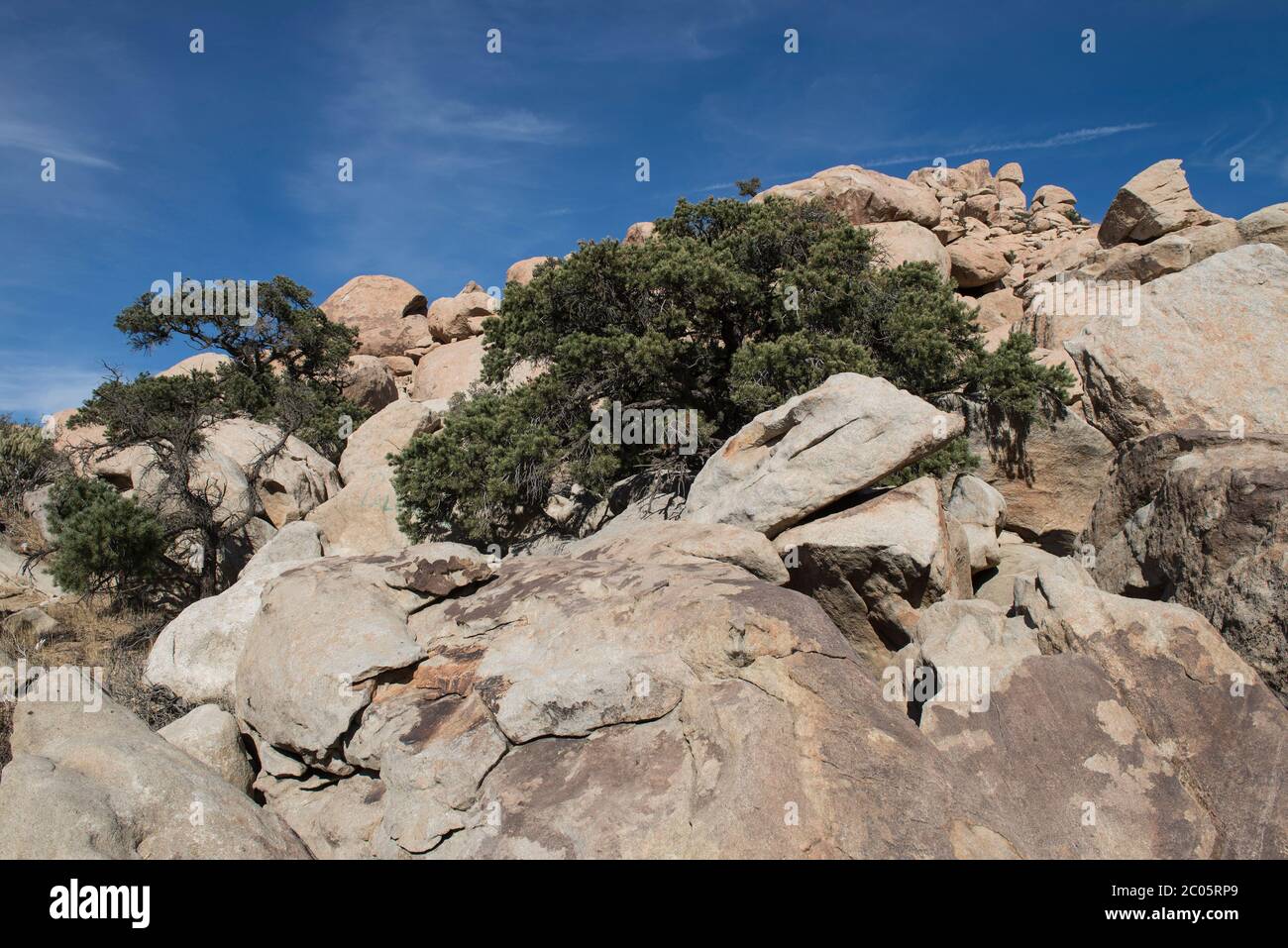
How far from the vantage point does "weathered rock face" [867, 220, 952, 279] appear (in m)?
22.5

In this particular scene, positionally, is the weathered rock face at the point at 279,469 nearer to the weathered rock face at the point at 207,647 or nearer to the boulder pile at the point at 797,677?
the weathered rock face at the point at 207,647

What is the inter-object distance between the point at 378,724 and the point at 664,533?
10.2 ft

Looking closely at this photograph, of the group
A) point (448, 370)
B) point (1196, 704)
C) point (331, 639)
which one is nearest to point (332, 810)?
point (331, 639)

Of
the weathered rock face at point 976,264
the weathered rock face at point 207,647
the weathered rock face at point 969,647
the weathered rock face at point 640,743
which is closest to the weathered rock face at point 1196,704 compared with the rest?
the weathered rock face at point 969,647

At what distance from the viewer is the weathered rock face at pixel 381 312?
100 ft

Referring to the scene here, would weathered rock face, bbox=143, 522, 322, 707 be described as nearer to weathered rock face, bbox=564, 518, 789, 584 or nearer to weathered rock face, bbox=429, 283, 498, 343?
weathered rock face, bbox=564, 518, 789, 584

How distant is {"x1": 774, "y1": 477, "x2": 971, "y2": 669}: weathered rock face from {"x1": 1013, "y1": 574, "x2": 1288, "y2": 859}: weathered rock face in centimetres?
176

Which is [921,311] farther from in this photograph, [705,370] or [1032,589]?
[1032,589]

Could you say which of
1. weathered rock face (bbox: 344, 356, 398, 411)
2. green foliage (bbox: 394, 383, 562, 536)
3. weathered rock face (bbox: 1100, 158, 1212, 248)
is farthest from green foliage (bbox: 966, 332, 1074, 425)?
weathered rock face (bbox: 344, 356, 398, 411)

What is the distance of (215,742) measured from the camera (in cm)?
637

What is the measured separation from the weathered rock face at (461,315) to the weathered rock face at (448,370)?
1.57 m

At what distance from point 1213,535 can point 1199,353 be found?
134 inches
